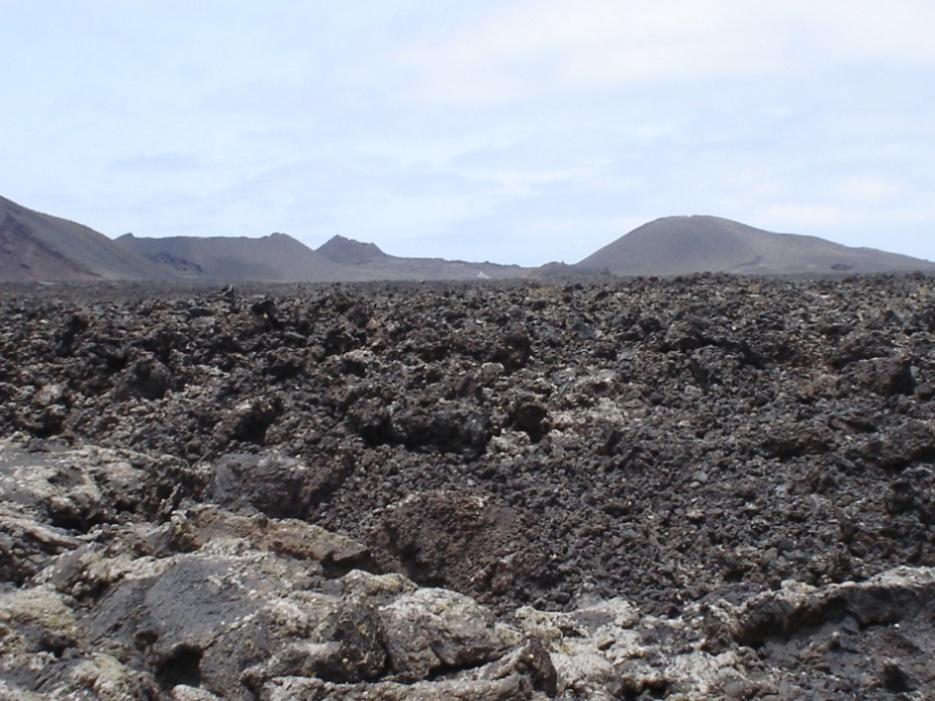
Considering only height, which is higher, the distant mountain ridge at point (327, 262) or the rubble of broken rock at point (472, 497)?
the distant mountain ridge at point (327, 262)

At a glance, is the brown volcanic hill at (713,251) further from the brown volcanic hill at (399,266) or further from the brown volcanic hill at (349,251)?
the brown volcanic hill at (349,251)

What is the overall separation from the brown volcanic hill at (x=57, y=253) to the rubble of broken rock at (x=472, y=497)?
163 ft

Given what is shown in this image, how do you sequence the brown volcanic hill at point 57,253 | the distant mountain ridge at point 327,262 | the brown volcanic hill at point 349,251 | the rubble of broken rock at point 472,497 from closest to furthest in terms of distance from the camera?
1. the rubble of broken rock at point 472,497
2. the brown volcanic hill at point 57,253
3. the distant mountain ridge at point 327,262
4. the brown volcanic hill at point 349,251

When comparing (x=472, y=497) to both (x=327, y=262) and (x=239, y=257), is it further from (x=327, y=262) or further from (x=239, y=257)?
(x=327, y=262)

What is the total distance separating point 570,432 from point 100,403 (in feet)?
11.6

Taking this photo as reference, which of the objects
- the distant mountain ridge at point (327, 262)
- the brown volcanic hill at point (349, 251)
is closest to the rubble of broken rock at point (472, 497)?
the distant mountain ridge at point (327, 262)

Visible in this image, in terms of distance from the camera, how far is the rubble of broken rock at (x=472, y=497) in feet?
17.3

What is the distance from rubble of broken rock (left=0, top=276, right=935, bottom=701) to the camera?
17.3 feet

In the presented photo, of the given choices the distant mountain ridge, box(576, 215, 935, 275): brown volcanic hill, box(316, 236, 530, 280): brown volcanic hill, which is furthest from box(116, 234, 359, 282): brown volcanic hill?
box(576, 215, 935, 275): brown volcanic hill

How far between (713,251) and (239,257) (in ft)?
106

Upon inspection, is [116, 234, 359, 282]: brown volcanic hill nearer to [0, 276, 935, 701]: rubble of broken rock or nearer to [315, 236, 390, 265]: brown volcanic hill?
[315, 236, 390, 265]: brown volcanic hill

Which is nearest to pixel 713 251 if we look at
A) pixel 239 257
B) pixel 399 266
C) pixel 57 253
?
pixel 399 266

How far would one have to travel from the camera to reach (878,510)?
6.89 m

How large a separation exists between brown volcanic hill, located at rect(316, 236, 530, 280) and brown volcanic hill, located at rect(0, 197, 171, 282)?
1459 centimetres
